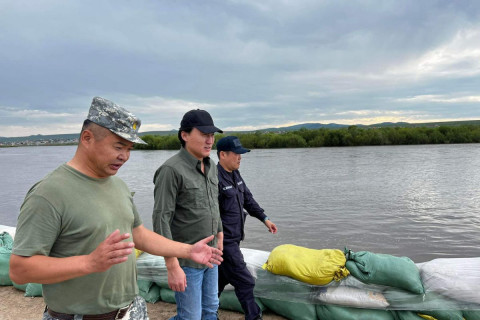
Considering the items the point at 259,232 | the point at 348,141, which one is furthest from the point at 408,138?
the point at 259,232

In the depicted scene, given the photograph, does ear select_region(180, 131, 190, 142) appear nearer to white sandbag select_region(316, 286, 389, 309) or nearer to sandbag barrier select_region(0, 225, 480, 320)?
sandbag barrier select_region(0, 225, 480, 320)

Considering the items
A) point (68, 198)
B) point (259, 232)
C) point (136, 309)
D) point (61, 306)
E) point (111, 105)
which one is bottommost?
point (259, 232)

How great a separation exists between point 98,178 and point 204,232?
1029mm

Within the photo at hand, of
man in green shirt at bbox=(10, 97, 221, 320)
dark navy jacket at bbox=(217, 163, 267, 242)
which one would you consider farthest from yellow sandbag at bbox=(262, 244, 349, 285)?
man in green shirt at bbox=(10, 97, 221, 320)

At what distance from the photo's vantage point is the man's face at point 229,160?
311cm

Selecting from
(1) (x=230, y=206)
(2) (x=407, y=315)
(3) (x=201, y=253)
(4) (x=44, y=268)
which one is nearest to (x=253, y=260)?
(1) (x=230, y=206)

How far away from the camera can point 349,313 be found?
3.12 m

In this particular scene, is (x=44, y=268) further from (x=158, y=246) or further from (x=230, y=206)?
(x=230, y=206)

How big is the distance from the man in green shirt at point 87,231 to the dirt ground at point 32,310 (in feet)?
6.72

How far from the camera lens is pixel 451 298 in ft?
9.56

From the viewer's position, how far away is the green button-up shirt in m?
2.25

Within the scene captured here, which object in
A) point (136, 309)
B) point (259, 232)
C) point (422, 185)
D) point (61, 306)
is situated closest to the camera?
point (61, 306)

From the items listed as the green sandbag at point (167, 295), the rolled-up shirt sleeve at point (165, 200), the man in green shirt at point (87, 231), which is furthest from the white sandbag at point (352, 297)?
the man in green shirt at point (87, 231)

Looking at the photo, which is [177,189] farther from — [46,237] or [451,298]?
[451,298]
